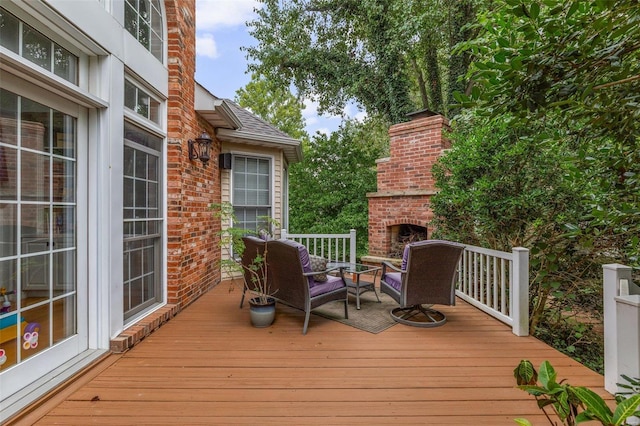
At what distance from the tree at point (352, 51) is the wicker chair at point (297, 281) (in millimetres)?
6242

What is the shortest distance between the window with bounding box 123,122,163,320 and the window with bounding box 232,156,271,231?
198cm

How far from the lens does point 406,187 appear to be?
5988 mm

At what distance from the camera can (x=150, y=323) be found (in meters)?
3.06

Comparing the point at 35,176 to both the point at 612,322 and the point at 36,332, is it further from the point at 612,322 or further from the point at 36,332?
the point at 612,322

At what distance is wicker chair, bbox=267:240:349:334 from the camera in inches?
125

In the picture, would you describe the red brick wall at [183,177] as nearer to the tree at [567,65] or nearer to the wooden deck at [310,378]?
the wooden deck at [310,378]

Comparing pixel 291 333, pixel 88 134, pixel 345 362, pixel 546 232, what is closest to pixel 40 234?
pixel 88 134

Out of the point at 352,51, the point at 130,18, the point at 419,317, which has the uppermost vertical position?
the point at 352,51

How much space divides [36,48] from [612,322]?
4.37 m

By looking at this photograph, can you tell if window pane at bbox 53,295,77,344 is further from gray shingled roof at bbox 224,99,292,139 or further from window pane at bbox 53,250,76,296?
gray shingled roof at bbox 224,99,292,139

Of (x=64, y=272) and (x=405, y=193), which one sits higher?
(x=405, y=193)

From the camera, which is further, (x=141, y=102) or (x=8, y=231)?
(x=141, y=102)

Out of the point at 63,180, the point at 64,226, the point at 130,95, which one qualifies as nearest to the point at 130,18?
the point at 130,95

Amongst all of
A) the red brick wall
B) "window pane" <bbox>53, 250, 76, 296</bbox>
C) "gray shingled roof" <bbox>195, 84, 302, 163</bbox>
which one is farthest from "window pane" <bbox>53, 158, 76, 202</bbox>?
"gray shingled roof" <bbox>195, 84, 302, 163</bbox>
